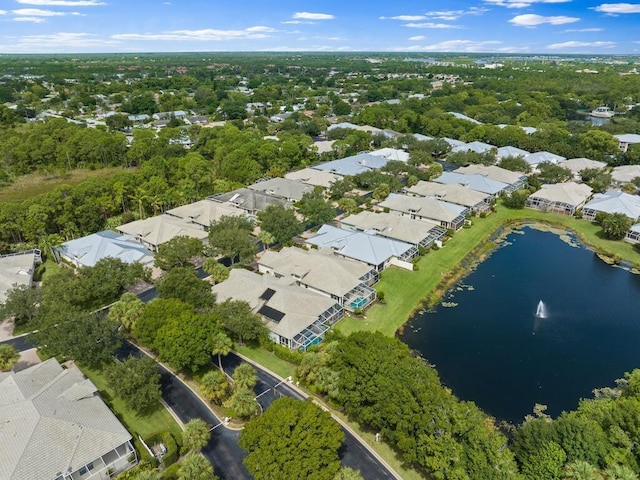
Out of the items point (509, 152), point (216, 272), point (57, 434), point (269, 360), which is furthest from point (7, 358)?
point (509, 152)

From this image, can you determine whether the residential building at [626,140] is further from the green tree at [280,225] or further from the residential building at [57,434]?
the residential building at [57,434]

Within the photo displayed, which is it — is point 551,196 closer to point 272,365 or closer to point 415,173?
point 415,173

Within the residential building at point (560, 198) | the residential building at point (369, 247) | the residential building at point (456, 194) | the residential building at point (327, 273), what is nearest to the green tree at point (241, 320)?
the residential building at point (327, 273)

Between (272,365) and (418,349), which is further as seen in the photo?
(418,349)

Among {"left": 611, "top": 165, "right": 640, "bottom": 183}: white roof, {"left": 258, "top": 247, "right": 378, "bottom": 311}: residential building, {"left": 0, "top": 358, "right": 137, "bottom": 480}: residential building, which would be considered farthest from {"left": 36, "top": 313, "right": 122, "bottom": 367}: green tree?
{"left": 611, "top": 165, "right": 640, "bottom": 183}: white roof

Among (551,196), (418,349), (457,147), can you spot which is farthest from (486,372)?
(457,147)
